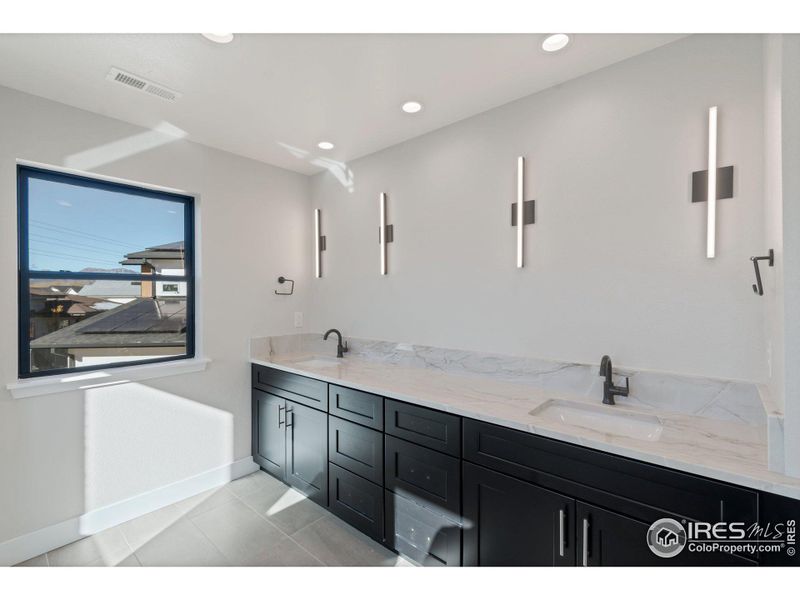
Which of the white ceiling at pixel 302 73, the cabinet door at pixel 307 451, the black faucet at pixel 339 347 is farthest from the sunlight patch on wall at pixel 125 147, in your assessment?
the cabinet door at pixel 307 451

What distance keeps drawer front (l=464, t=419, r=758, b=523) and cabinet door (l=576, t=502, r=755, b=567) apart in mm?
43

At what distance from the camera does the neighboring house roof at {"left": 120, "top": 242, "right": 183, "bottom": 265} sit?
2.48 meters

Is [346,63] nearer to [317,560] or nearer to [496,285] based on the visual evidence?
[496,285]

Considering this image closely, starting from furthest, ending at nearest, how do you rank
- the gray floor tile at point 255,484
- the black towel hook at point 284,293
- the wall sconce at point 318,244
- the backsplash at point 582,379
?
1. the wall sconce at point 318,244
2. the black towel hook at point 284,293
3. the gray floor tile at point 255,484
4. the backsplash at point 582,379

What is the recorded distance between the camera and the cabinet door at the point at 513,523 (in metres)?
1.37

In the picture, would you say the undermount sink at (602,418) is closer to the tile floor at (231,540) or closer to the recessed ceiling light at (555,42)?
the tile floor at (231,540)

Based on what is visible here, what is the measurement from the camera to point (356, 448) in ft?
6.98

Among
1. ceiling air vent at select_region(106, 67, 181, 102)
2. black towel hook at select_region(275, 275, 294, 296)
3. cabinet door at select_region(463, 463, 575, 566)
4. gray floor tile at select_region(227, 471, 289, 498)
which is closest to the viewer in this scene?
cabinet door at select_region(463, 463, 575, 566)

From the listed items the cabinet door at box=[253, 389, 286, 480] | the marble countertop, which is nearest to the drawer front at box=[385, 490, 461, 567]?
the marble countertop

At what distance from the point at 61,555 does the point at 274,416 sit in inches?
51.6

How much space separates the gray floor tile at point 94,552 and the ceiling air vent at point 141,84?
260 centimetres

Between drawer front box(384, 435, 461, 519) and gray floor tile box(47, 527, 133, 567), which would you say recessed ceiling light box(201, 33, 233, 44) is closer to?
drawer front box(384, 435, 461, 519)

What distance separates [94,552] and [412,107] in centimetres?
320

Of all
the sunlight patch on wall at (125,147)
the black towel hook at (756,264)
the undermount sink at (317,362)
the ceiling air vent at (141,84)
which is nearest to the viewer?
the black towel hook at (756,264)
